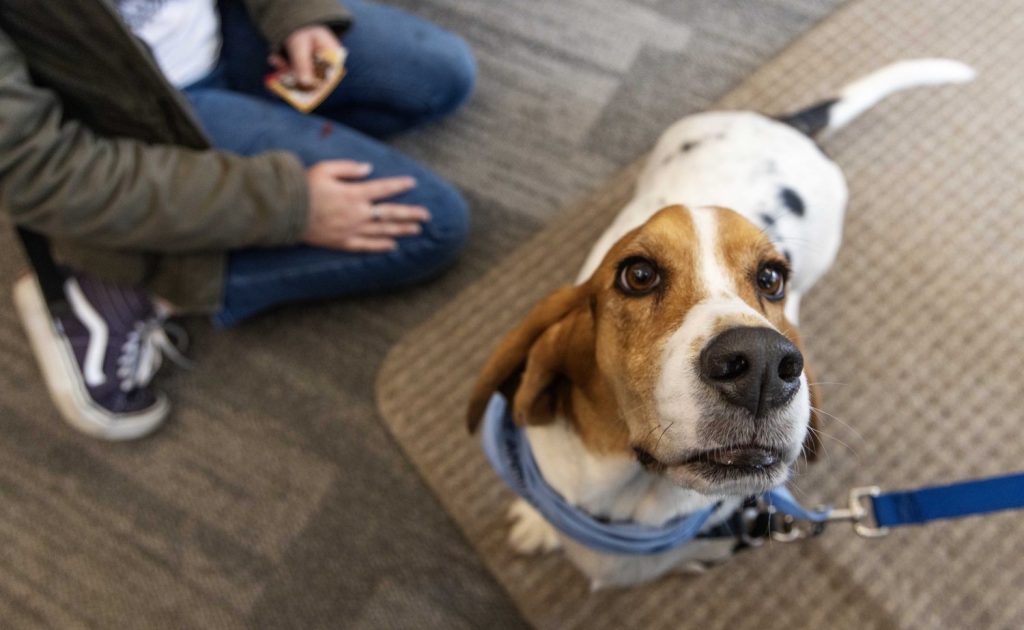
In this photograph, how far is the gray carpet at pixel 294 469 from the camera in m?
1.63

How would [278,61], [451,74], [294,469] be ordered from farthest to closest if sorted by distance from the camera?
[451,74] → [278,61] → [294,469]

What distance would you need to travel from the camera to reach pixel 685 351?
81 cm

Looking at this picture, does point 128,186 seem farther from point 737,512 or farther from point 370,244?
point 737,512

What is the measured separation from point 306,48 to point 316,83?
0.09m

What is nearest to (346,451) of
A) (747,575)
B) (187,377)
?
(187,377)

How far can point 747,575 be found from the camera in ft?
5.20

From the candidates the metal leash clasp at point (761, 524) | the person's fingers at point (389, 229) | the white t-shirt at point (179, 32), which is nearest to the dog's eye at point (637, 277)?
the metal leash clasp at point (761, 524)

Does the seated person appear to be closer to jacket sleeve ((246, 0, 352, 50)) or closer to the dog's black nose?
jacket sleeve ((246, 0, 352, 50))

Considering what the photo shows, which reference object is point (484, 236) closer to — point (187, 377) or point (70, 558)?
point (187, 377)

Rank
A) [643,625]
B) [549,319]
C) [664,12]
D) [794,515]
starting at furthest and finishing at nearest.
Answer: [664,12], [643,625], [794,515], [549,319]

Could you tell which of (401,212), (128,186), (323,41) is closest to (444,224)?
(401,212)

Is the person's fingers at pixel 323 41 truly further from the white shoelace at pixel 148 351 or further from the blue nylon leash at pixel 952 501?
the blue nylon leash at pixel 952 501

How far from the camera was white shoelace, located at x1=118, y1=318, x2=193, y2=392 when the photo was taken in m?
1.75

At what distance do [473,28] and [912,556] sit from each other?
1.96 meters
